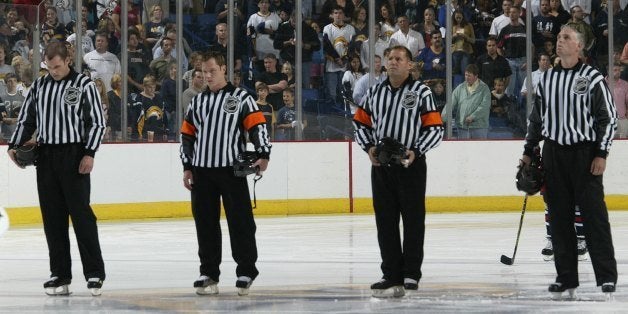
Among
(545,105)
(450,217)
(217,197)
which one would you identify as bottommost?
(450,217)

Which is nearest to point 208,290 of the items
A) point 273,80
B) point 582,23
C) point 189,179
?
point 189,179

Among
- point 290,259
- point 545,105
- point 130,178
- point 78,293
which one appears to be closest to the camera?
point 545,105

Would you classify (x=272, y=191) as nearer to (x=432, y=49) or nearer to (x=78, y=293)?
(x=432, y=49)

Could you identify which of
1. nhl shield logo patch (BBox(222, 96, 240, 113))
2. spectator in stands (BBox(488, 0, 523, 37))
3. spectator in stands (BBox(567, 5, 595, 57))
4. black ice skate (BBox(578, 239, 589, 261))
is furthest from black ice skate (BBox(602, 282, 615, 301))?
spectator in stands (BBox(567, 5, 595, 57))

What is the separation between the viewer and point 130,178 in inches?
584

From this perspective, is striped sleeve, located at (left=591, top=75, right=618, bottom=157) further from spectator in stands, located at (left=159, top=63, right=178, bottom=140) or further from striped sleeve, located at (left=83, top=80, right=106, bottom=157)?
spectator in stands, located at (left=159, top=63, right=178, bottom=140)

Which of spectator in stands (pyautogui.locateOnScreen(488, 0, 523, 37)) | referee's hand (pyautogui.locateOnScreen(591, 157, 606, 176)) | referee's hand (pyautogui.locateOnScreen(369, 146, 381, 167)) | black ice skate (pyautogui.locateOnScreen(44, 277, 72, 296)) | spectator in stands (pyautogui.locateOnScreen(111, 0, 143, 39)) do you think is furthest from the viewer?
spectator in stands (pyautogui.locateOnScreen(488, 0, 523, 37))

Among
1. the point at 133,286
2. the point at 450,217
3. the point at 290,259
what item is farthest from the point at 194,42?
the point at 133,286

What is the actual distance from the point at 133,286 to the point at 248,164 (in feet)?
4.43

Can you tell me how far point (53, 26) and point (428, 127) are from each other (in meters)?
8.19

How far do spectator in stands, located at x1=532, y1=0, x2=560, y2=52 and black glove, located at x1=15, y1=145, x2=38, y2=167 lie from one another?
1000cm

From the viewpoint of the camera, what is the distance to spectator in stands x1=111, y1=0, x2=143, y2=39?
51.1 ft

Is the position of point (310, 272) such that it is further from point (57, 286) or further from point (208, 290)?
point (57, 286)

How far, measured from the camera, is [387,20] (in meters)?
16.6
